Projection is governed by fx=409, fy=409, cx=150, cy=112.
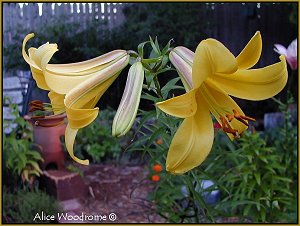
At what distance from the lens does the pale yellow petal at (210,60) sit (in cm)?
52

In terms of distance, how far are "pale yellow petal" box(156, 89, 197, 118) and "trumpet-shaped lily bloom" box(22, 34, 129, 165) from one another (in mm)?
121

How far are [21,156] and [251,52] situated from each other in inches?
73.6

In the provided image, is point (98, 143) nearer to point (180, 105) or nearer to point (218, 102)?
point (218, 102)

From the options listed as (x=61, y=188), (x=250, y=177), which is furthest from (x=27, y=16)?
(x=250, y=177)

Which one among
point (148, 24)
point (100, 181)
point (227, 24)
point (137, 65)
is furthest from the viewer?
point (227, 24)

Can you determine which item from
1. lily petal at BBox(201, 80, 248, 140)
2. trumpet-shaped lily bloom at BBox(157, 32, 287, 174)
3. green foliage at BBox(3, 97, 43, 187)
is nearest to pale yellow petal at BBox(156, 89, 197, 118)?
trumpet-shaped lily bloom at BBox(157, 32, 287, 174)

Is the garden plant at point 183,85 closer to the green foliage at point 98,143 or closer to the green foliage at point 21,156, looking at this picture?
the green foliage at point 21,156

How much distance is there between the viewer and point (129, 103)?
620 mm

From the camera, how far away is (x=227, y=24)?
3428 millimetres

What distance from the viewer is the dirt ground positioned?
2.38 metres

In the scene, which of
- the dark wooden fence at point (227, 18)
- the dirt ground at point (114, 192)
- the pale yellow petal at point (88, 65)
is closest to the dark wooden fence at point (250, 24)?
the dark wooden fence at point (227, 18)

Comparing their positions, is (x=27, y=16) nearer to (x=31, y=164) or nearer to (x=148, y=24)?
(x=148, y=24)

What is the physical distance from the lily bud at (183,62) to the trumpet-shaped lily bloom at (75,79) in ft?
0.29

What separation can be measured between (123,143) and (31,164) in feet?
2.48
